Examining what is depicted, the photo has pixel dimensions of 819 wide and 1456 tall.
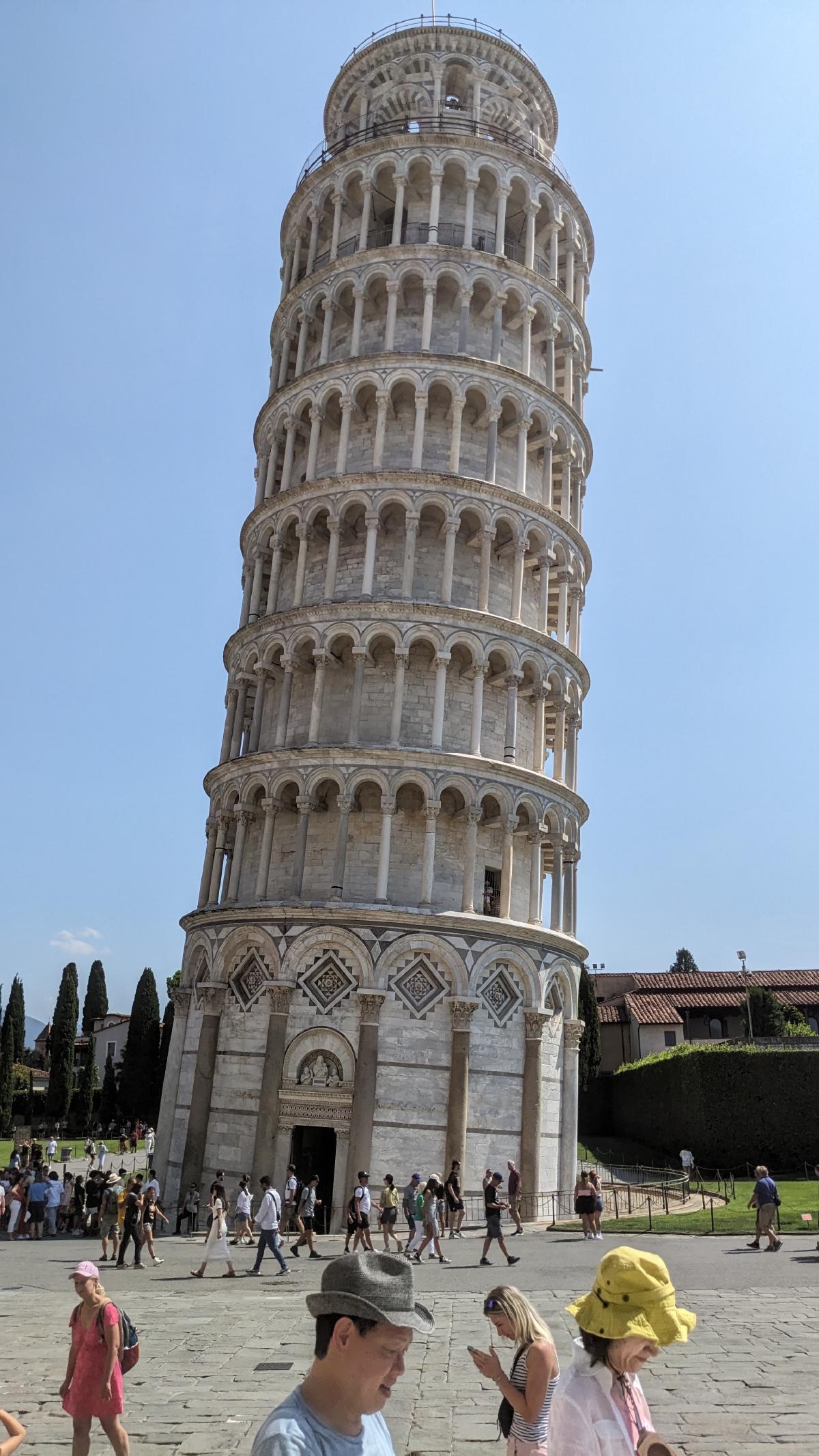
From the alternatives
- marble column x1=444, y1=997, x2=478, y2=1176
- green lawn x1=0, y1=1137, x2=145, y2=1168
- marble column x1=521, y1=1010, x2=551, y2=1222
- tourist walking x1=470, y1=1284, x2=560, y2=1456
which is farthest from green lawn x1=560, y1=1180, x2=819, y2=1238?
green lawn x1=0, y1=1137, x2=145, y2=1168

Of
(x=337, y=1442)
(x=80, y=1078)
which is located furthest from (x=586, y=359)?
(x=80, y=1078)

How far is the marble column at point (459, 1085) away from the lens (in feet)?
87.8

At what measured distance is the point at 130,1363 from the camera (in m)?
8.20

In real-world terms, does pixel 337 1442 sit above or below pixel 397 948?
below

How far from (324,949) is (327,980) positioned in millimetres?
850

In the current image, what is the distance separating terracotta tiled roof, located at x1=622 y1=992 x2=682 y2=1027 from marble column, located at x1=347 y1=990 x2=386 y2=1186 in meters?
38.7

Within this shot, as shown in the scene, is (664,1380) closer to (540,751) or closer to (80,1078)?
(540,751)

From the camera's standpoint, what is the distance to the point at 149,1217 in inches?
867

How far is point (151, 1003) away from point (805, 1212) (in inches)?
2175

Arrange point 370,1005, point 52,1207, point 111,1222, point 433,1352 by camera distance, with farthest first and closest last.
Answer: point 52,1207 < point 370,1005 < point 111,1222 < point 433,1352

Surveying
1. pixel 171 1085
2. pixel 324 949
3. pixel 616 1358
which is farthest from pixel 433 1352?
pixel 171 1085

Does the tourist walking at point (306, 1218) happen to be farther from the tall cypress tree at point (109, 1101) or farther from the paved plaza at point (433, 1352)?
the tall cypress tree at point (109, 1101)

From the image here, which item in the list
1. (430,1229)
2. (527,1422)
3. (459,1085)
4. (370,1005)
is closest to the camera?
(527,1422)

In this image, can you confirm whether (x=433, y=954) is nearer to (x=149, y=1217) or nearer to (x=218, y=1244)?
(x=149, y=1217)
